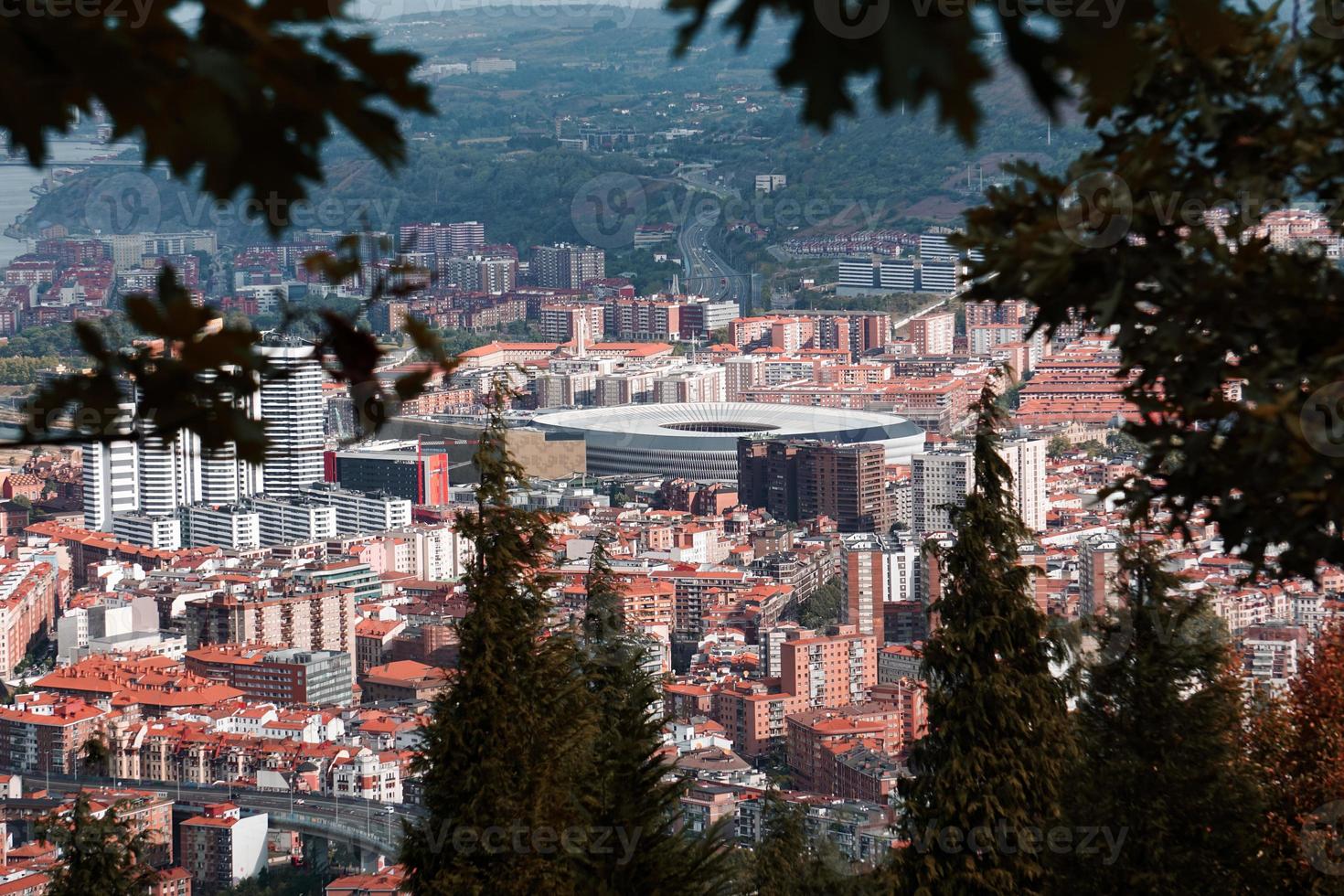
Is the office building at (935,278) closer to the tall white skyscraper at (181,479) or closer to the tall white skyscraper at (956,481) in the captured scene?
the tall white skyscraper at (956,481)

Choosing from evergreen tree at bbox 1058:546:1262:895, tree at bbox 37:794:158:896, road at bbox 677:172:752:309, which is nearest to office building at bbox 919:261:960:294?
road at bbox 677:172:752:309

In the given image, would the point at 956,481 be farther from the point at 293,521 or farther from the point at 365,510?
the point at 293,521

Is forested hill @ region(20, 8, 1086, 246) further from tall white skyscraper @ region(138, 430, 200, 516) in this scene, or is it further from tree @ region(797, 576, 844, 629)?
tree @ region(797, 576, 844, 629)

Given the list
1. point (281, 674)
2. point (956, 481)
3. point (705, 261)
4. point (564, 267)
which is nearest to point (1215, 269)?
point (281, 674)

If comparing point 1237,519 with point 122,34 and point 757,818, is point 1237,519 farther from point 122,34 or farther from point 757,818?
point 757,818

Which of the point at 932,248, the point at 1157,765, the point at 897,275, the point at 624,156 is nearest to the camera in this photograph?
the point at 1157,765

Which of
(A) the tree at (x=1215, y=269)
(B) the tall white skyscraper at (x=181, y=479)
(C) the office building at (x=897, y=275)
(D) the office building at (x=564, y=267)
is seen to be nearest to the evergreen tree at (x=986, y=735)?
(A) the tree at (x=1215, y=269)
